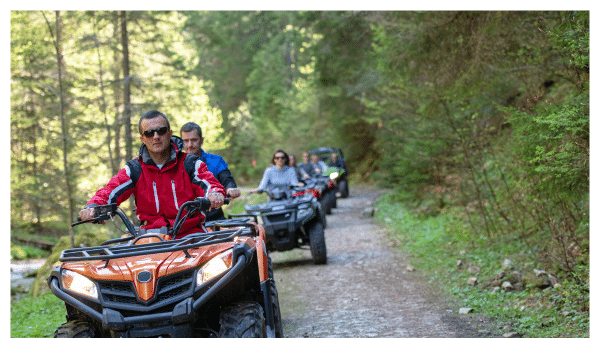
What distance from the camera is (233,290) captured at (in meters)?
3.62

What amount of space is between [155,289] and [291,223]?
5734 mm

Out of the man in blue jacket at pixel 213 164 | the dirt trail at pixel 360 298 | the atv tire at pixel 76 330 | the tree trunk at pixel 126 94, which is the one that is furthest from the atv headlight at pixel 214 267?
the tree trunk at pixel 126 94

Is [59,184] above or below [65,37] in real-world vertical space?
below

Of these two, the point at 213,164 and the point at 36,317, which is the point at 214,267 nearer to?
the point at 213,164

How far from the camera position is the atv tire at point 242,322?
10.2ft

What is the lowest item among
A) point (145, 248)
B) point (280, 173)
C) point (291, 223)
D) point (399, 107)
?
point (291, 223)

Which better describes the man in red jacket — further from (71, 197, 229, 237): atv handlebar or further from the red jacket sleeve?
(71, 197, 229, 237): atv handlebar

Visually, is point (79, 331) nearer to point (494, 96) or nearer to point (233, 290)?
point (233, 290)

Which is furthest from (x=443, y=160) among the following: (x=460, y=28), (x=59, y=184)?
(x=59, y=184)

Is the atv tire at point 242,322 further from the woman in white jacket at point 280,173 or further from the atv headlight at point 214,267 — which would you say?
the woman in white jacket at point 280,173

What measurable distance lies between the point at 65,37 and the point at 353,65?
13.9 metres

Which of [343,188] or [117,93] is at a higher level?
[117,93]

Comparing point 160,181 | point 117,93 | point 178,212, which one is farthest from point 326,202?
point 178,212

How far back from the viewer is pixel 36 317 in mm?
8203
